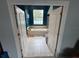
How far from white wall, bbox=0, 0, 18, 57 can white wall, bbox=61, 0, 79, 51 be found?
4.68 ft

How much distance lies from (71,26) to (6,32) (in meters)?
1.69

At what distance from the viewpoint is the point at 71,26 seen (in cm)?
330

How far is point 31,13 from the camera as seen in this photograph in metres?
7.30

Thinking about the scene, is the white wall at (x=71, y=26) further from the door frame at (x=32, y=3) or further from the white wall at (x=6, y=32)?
the white wall at (x=6, y=32)

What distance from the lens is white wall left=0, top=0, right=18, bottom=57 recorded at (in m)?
3.02

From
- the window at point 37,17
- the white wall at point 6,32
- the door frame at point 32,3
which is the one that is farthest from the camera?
the window at point 37,17

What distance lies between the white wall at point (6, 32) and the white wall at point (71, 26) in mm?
1425

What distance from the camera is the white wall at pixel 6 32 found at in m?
3.02

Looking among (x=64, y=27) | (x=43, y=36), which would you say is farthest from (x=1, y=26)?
(x=43, y=36)

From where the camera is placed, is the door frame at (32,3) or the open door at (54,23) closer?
the door frame at (32,3)

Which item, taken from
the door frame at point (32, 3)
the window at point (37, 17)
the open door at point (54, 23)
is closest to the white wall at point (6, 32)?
the door frame at point (32, 3)

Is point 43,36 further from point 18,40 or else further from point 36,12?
point 18,40

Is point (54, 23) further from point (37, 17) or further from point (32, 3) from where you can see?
point (37, 17)

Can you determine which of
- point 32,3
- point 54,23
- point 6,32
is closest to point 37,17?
point 54,23
